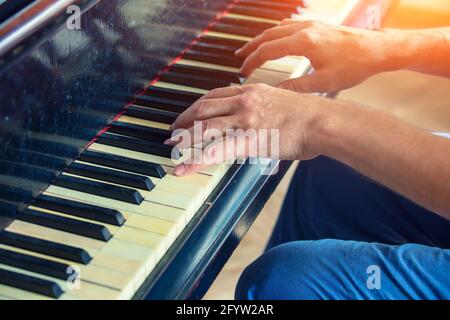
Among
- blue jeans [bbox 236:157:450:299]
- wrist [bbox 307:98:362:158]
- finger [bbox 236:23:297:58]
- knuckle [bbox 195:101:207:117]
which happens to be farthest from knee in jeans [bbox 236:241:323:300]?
finger [bbox 236:23:297:58]

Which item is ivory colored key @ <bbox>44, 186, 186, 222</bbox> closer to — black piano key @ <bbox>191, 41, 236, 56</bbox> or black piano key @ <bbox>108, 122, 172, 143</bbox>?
black piano key @ <bbox>108, 122, 172, 143</bbox>

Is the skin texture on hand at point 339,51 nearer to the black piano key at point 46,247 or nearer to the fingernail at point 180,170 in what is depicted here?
the fingernail at point 180,170

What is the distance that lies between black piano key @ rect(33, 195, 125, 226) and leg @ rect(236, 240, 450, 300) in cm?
28

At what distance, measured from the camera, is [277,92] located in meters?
1.28

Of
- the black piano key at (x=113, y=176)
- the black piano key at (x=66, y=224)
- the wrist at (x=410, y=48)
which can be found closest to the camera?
the black piano key at (x=66, y=224)

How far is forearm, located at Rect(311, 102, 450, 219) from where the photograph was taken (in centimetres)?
113

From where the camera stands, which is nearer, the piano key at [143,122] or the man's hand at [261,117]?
the man's hand at [261,117]

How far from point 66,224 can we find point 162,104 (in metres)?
0.41

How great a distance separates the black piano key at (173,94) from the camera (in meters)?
1.46

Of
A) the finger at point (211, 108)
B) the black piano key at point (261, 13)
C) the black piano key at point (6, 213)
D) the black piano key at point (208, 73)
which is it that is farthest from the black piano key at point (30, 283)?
the black piano key at point (261, 13)

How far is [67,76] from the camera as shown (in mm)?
1198

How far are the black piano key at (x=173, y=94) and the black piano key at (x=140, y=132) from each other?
13cm
